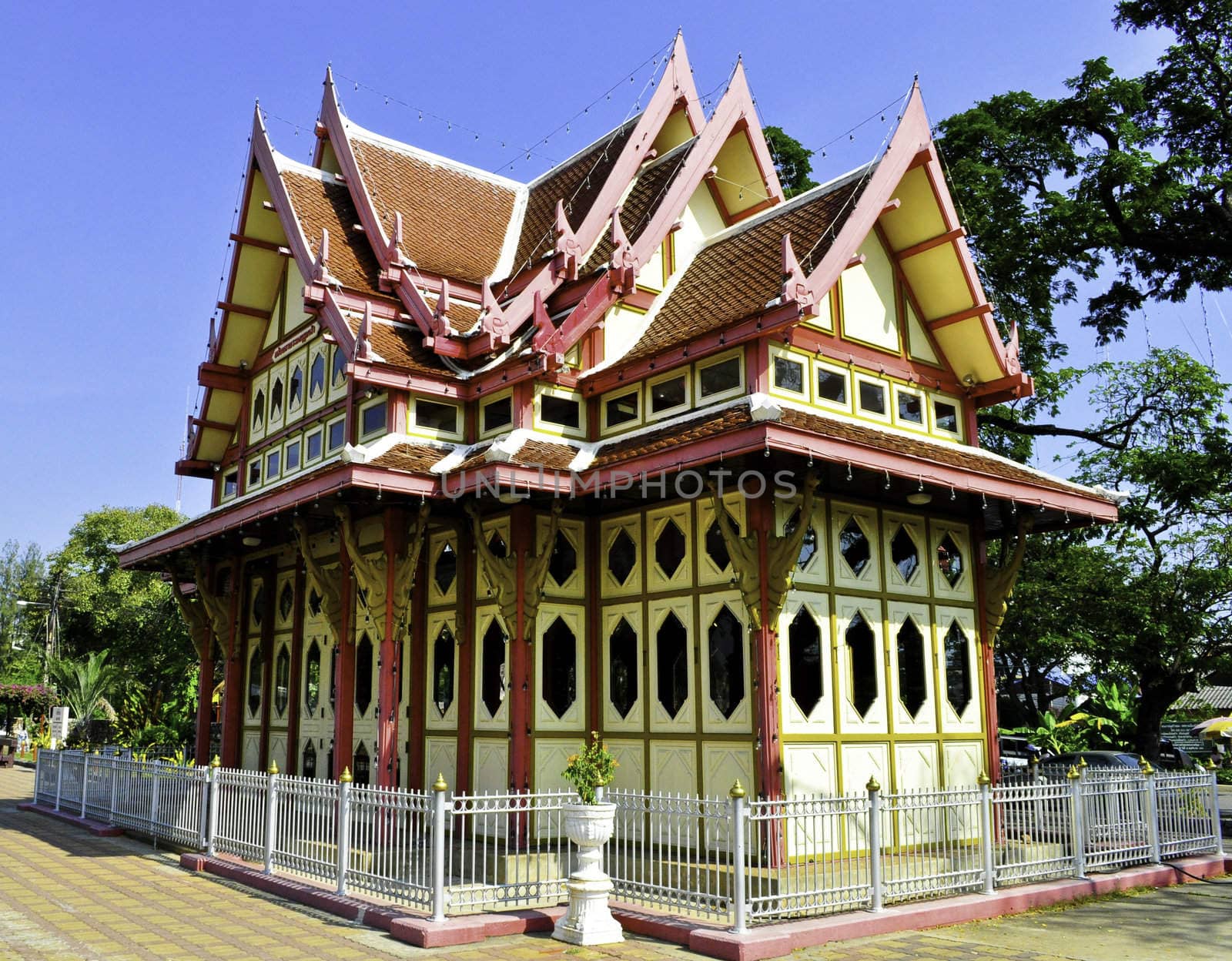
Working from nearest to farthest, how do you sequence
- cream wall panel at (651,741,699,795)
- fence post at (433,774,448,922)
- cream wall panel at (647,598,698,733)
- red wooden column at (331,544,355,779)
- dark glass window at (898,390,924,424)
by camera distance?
fence post at (433,774,448,922) < cream wall panel at (651,741,699,795) < cream wall panel at (647,598,698,733) < red wooden column at (331,544,355,779) < dark glass window at (898,390,924,424)

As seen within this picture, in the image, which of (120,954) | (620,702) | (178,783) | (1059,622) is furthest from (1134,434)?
(120,954)

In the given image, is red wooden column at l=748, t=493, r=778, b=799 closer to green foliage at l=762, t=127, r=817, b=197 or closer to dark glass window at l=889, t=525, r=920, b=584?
dark glass window at l=889, t=525, r=920, b=584

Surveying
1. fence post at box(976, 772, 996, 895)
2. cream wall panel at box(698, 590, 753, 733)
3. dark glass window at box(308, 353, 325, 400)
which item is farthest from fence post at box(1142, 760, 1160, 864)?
dark glass window at box(308, 353, 325, 400)

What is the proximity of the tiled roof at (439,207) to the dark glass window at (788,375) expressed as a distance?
6.69 meters

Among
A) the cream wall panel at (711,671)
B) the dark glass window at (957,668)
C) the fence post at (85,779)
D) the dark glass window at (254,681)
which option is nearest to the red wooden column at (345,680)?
the cream wall panel at (711,671)

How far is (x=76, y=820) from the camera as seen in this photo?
1912 cm

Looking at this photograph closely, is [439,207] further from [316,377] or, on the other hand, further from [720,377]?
[720,377]

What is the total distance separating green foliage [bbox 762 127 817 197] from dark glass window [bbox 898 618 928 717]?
17.4 meters

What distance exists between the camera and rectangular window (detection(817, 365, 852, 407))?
14.9 metres

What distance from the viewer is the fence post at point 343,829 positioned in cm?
1135

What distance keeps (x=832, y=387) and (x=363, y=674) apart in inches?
352

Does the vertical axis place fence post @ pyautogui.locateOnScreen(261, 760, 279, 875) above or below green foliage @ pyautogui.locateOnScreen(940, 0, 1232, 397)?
below

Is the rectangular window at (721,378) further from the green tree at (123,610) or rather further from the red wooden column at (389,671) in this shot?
the green tree at (123,610)

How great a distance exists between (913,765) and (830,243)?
6.93m
